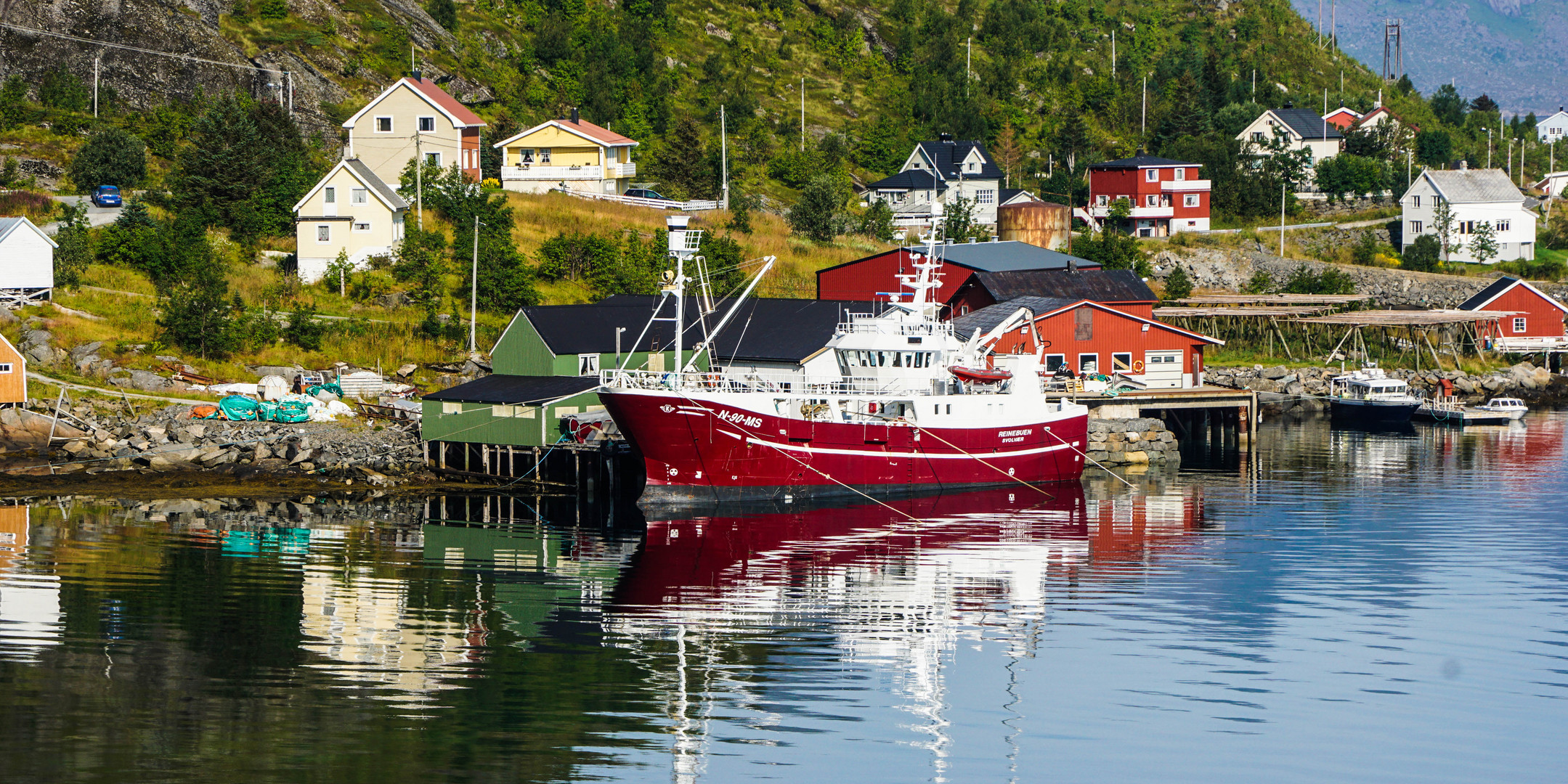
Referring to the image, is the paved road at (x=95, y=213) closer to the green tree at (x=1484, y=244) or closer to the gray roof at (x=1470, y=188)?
the gray roof at (x=1470, y=188)

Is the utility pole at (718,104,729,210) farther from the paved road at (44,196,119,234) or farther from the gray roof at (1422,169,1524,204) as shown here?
the gray roof at (1422,169,1524,204)

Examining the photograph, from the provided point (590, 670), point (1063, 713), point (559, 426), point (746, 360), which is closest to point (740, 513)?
point (559, 426)

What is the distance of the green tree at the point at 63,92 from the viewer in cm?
8931

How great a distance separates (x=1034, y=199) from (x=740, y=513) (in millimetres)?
64077

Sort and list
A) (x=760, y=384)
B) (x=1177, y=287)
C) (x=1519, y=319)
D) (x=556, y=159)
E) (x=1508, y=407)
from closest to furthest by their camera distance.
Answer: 1. (x=760, y=384)
2. (x=1508, y=407)
3. (x=1519, y=319)
4. (x=1177, y=287)
5. (x=556, y=159)

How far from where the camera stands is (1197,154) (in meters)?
117

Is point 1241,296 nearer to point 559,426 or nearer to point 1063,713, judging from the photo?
point 559,426

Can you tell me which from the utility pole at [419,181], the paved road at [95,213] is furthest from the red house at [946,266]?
the paved road at [95,213]

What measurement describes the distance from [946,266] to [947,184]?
3021cm

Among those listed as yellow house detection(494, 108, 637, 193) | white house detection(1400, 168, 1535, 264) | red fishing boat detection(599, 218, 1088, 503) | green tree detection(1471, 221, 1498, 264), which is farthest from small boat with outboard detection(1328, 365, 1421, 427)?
yellow house detection(494, 108, 637, 193)

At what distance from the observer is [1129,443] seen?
6225cm

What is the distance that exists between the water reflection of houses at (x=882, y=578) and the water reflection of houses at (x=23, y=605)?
10943 mm

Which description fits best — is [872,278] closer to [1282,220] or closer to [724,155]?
[724,155]

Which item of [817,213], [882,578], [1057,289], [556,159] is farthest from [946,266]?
[882,578]
